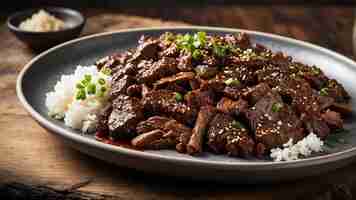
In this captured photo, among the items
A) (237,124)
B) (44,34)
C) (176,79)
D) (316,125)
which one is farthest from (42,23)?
(316,125)

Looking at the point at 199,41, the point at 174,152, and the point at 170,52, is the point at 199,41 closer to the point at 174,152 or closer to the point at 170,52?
the point at 170,52

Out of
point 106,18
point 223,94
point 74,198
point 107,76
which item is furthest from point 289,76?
point 106,18

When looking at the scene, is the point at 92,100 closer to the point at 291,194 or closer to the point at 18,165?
the point at 18,165

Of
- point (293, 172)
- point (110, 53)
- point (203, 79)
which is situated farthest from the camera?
point (110, 53)

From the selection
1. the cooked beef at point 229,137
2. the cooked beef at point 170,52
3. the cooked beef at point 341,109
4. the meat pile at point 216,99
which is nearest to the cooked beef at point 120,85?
the meat pile at point 216,99

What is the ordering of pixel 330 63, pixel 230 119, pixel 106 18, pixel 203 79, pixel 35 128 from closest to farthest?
pixel 230 119 → pixel 203 79 → pixel 35 128 → pixel 330 63 → pixel 106 18

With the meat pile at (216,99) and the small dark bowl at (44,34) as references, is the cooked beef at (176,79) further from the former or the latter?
the small dark bowl at (44,34)

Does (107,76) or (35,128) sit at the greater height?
(107,76)
